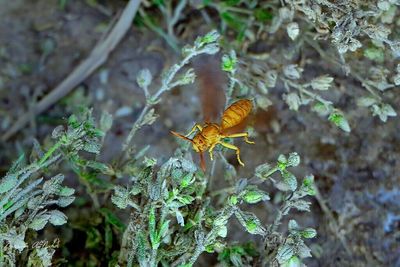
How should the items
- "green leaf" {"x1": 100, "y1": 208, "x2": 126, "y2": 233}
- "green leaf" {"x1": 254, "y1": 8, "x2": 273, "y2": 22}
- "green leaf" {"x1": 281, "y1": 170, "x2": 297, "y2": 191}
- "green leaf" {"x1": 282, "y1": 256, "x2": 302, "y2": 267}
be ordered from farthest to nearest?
"green leaf" {"x1": 254, "y1": 8, "x2": 273, "y2": 22}, "green leaf" {"x1": 100, "y1": 208, "x2": 126, "y2": 233}, "green leaf" {"x1": 281, "y1": 170, "x2": 297, "y2": 191}, "green leaf" {"x1": 282, "y1": 256, "x2": 302, "y2": 267}

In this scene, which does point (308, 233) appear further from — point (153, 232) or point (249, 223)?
point (153, 232)

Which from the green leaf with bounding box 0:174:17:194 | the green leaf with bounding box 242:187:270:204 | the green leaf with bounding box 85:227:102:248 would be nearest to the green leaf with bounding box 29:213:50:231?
the green leaf with bounding box 0:174:17:194

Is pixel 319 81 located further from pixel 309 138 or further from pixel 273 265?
pixel 273 265

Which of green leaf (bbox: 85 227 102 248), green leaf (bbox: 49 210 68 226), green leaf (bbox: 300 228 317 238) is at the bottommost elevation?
green leaf (bbox: 85 227 102 248)

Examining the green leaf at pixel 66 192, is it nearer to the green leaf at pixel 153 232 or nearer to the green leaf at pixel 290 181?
the green leaf at pixel 153 232

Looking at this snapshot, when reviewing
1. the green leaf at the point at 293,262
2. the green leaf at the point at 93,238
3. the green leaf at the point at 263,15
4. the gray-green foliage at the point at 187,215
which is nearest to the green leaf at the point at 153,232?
the gray-green foliage at the point at 187,215

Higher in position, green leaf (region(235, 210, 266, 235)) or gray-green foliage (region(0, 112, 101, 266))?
gray-green foliage (region(0, 112, 101, 266))

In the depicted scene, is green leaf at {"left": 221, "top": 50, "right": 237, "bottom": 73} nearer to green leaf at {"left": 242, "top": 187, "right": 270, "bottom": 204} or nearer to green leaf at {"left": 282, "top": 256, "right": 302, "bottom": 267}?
green leaf at {"left": 242, "top": 187, "right": 270, "bottom": 204}

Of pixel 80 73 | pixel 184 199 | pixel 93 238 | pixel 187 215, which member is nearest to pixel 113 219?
pixel 93 238

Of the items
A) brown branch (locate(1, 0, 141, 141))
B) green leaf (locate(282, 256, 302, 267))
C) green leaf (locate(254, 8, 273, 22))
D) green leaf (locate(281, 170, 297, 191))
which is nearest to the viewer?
green leaf (locate(282, 256, 302, 267))
